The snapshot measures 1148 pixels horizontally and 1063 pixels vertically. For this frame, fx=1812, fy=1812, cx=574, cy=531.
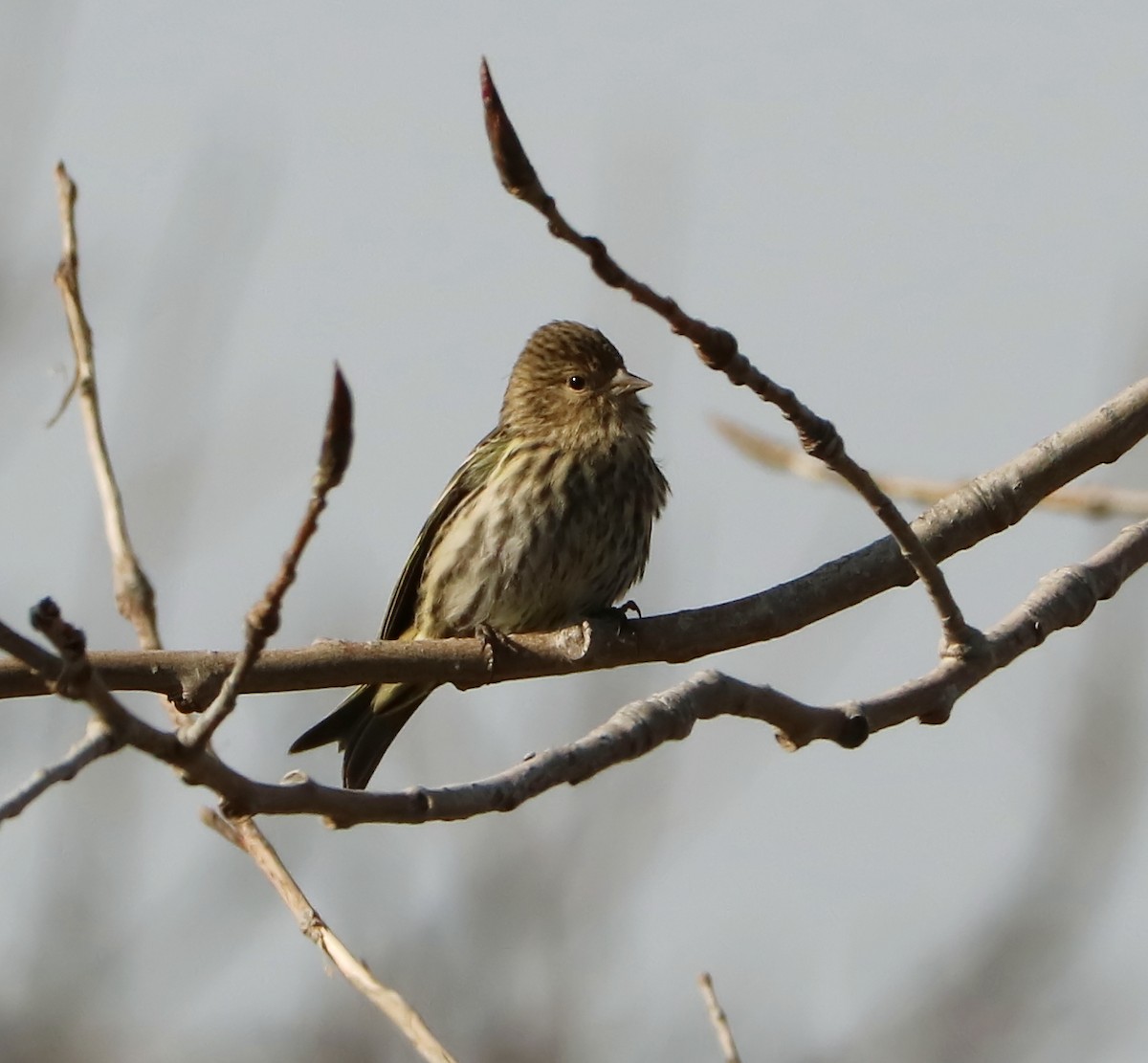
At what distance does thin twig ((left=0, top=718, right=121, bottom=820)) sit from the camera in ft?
8.00

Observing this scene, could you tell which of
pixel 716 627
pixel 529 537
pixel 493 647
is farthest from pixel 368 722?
pixel 716 627

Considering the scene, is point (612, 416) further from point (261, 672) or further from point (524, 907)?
point (261, 672)

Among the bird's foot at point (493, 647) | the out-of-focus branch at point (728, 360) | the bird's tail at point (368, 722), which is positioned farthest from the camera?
the bird's tail at point (368, 722)

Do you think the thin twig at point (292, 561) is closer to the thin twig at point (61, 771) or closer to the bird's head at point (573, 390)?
the thin twig at point (61, 771)

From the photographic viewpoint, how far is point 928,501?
5.95 metres

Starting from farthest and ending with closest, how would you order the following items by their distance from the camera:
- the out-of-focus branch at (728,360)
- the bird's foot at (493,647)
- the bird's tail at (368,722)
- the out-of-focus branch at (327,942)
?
the bird's tail at (368,722) < the bird's foot at (493,647) < the out-of-focus branch at (327,942) < the out-of-focus branch at (728,360)

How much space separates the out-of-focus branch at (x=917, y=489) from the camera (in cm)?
563

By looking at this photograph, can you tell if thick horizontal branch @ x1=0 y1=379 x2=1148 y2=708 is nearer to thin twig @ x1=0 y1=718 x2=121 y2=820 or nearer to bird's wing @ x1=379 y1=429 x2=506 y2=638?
thin twig @ x1=0 y1=718 x2=121 y2=820

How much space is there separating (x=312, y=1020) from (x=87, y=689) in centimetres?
667

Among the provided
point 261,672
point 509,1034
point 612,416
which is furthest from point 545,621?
point 261,672

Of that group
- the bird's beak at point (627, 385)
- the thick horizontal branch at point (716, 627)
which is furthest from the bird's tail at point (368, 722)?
the thick horizontal branch at point (716, 627)

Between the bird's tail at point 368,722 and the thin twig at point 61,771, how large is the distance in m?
3.86

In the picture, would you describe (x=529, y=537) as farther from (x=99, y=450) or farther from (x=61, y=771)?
(x=61, y=771)

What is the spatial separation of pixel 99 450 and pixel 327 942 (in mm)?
1504
